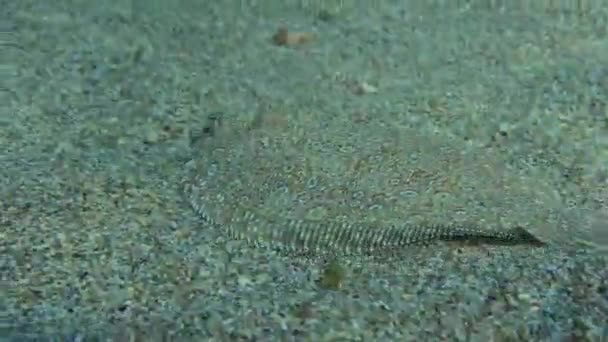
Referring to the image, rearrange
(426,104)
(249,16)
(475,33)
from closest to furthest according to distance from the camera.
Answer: (426,104) < (475,33) < (249,16)

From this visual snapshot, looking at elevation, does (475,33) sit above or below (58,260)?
above

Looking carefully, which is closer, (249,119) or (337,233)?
(337,233)

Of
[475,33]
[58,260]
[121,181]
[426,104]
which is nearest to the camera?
[58,260]

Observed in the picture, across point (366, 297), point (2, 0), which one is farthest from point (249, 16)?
point (366, 297)

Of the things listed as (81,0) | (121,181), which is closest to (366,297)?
(121,181)

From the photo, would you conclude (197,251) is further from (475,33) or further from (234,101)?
(475,33)

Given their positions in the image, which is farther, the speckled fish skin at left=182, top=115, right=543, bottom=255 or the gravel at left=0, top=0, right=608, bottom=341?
the speckled fish skin at left=182, top=115, right=543, bottom=255

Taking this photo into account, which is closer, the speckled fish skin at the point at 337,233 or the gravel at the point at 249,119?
the gravel at the point at 249,119

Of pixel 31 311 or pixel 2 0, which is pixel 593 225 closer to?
pixel 31 311

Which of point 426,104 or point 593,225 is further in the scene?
point 426,104
